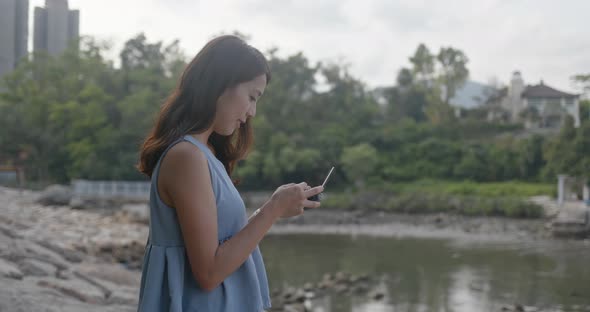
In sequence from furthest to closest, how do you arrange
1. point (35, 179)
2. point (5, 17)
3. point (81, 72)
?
1. point (81, 72)
2. point (35, 179)
3. point (5, 17)

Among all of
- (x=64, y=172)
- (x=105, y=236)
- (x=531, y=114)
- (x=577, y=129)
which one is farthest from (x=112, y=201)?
(x=531, y=114)

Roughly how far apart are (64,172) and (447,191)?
14905mm

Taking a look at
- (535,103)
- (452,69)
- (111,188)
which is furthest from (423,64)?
(111,188)

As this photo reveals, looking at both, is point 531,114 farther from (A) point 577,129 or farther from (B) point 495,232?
(B) point 495,232

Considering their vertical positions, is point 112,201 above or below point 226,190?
below

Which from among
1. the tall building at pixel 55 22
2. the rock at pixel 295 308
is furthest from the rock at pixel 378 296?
the tall building at pixel 55 22

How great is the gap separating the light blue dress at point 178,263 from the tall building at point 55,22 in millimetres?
3030

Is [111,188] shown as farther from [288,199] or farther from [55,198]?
[288,199]

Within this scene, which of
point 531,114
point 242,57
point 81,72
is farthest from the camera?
point 531,114

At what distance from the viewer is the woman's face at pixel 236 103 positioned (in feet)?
3.85

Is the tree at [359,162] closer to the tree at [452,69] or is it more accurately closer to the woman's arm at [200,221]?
the tree at [452,69]

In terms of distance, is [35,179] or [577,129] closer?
[577,129]

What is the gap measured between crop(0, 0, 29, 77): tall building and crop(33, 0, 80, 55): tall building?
0.29 feet

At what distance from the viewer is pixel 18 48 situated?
3881 mm
